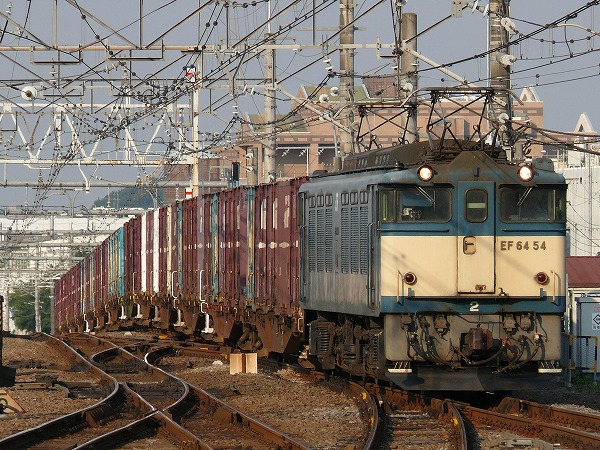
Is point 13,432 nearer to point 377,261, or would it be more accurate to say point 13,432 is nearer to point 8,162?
point 377,261

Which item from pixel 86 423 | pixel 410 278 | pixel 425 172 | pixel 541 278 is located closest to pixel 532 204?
pixel 541 278

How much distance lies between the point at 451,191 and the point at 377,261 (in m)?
1.25

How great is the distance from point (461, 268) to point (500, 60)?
5310 mm

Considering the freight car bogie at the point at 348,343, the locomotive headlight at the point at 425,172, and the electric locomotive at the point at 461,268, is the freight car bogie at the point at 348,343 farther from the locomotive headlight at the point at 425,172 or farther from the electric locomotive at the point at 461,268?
the locomotive headlight at the point at 425,172

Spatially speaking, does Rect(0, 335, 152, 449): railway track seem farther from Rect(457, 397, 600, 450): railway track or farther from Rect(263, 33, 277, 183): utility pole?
Rect(263, 33, 277, 183): utility pole

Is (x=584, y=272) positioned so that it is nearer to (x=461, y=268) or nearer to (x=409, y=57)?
(x=409, y=57)

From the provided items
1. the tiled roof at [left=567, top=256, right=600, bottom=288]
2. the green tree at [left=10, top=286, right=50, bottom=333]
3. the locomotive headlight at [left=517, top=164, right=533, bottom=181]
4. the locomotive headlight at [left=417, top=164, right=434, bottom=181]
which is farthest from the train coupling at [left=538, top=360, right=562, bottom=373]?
the green tree at [left=10, top=286, right=50, bottom=333]

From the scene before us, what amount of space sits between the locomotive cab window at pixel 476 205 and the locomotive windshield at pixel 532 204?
0.22 meters

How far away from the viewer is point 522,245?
1517 cm

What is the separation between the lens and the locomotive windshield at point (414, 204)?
15.0 meters

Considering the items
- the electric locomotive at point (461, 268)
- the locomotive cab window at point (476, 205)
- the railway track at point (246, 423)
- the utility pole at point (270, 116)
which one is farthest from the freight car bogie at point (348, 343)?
the utility pole at point (270, 116)

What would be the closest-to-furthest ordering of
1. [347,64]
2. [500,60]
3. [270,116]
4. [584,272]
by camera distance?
[500,60] → [584,272] → [347,64] → [270,116]

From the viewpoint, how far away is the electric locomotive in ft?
48.3

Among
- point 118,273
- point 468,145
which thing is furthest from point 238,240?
point 118,273
